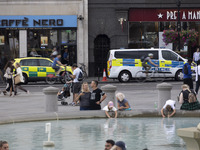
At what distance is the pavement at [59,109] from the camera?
1712cm

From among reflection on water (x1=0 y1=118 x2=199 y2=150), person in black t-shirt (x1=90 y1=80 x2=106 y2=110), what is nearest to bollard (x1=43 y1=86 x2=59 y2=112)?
person in black t-shirt (x1=90 y1=80 x2=106 y2=110)

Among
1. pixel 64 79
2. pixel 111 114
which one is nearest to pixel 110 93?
pixel 111 114

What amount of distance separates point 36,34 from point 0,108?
66.3ft

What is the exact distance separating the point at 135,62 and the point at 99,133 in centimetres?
1919

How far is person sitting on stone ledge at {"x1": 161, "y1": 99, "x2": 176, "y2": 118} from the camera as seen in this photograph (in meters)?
17.3

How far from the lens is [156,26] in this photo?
133 ft

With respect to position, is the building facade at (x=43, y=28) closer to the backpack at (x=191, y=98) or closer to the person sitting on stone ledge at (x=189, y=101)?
the person sitting on stone ledge at (x=189, y=101)

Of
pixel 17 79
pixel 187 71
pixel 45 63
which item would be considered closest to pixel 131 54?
pixel 45 63

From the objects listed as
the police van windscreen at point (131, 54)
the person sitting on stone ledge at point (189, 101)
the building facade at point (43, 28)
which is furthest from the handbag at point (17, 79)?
the building facade at point (43, 28)

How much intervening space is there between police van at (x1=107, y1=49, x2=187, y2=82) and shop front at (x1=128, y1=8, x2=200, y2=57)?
20.3ft

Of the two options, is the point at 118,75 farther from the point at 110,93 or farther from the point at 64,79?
the point at 110,93

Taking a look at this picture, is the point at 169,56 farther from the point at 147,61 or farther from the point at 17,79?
the point at 17,79

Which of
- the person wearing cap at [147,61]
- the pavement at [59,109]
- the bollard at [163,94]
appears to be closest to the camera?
the pavement at [59,109]

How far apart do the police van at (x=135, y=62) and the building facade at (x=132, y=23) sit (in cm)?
592
